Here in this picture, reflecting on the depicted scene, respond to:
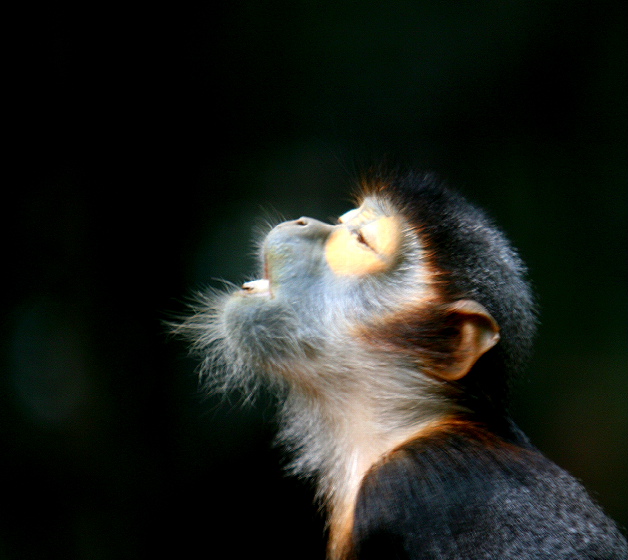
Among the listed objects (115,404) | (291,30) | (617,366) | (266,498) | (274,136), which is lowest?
(266,498)

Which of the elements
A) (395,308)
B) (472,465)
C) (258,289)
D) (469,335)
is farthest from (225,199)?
(472,465)

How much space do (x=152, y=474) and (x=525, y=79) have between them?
7.10 feet

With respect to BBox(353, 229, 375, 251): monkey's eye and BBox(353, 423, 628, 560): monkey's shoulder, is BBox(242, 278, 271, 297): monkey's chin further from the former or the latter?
BBox(353, 423, 628, 560): monkey's shoulder

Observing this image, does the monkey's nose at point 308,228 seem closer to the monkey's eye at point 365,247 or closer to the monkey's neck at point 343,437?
the monkey's eye at point 365,247

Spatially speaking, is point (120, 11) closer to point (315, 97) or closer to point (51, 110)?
point (51, 110)

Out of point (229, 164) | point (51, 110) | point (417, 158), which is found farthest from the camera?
point (417, 158)

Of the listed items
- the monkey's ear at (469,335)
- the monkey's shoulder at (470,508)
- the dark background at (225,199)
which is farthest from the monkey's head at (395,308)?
the dark background at (225,199)

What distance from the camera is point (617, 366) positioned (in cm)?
262

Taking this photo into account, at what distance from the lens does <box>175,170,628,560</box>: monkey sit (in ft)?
3.59

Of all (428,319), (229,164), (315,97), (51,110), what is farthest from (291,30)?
(428,319)

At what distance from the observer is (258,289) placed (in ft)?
4.55

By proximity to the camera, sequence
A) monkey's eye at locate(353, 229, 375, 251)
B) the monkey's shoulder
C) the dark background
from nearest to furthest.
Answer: the monkey's shoulder
monkey's eye at locate(353, 229, 375, 251)
the dark background

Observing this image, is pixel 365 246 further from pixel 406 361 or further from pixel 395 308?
pixel 406 361

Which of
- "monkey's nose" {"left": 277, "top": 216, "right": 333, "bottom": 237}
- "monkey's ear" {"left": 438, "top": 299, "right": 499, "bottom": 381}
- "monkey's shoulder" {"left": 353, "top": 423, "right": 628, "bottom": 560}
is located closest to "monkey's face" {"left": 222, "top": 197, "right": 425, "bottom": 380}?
"monkey's nose" {"left": 277, "top": 216, "right": 333, "bottom": 237}
